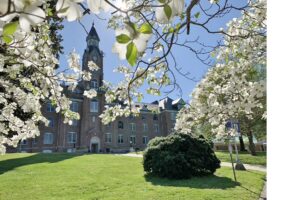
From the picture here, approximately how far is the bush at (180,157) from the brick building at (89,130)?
2195 centimetres

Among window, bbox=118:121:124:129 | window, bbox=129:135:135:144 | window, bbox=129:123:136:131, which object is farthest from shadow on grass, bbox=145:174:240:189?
window, bbox=129:123:136:131

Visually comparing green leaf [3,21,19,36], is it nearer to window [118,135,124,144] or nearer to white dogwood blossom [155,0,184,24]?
white dogwood blossom [155,0,184,24]

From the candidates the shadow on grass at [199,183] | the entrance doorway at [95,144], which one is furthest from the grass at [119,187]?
the entrance doorway at [95,144]

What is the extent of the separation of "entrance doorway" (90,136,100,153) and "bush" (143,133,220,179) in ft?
86.4

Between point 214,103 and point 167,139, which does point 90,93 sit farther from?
point 167,139

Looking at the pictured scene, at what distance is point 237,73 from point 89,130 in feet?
118

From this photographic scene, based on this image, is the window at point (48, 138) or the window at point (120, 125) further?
the window at point (120, 125)

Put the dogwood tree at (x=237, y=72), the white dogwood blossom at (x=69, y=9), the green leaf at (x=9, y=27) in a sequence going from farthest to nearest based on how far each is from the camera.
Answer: the dogwood tree at (x=237, y=72)
the white dogwood blossom at (x=69, y=9)
the green leaf at (x=9, y=27)

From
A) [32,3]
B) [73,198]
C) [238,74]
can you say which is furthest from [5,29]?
[73,198]

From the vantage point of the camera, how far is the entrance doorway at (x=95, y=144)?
38.1 metres

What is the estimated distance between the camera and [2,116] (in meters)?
5.02

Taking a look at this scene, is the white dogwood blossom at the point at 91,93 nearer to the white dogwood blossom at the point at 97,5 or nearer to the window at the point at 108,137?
the white dogwood blossom at the point at 97,5

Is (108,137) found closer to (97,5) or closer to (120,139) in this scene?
(120,139)

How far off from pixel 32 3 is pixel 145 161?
500 inches
